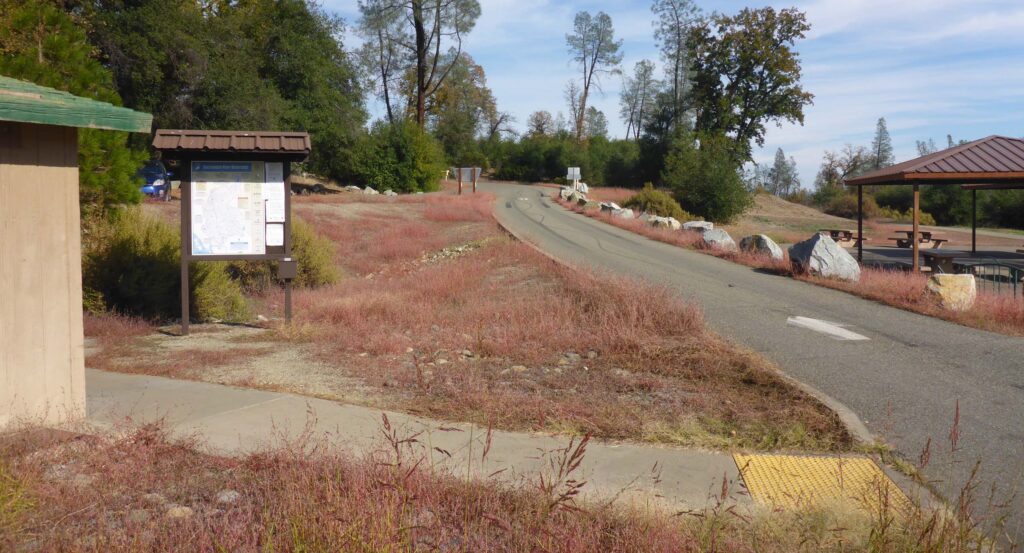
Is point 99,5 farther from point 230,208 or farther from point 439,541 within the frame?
point 439,541

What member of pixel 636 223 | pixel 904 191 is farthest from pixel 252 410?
pixel 904 191

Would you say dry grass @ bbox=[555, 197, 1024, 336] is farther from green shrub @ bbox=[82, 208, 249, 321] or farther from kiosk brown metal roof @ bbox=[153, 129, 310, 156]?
green shrub @ bbox=[82, 208, 249, 321]

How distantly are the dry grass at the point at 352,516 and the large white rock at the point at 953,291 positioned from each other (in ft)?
30.9

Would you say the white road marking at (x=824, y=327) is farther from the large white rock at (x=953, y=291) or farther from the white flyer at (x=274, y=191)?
the white flyer at (x=274, y=191)

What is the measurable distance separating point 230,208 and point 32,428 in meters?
5.34

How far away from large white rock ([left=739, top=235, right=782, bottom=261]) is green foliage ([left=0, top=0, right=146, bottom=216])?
575 inches

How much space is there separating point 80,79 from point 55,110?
8423mm

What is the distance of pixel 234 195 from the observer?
10.9m

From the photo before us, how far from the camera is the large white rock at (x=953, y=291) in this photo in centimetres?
1296

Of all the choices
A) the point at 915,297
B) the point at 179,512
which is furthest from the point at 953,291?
the point at 179,512

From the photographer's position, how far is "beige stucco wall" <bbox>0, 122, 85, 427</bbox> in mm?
5918

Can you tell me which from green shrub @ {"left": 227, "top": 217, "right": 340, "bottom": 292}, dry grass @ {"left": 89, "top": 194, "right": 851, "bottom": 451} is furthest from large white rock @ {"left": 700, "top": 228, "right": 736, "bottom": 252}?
green shrub @ {"left": 227, "top": 217, "right": 340, "bottom": 292}

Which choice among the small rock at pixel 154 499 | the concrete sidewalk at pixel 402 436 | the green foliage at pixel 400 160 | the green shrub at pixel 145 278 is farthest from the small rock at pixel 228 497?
the green foliage at pixel 400 160

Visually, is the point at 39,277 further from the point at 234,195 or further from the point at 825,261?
the point at 825,261
